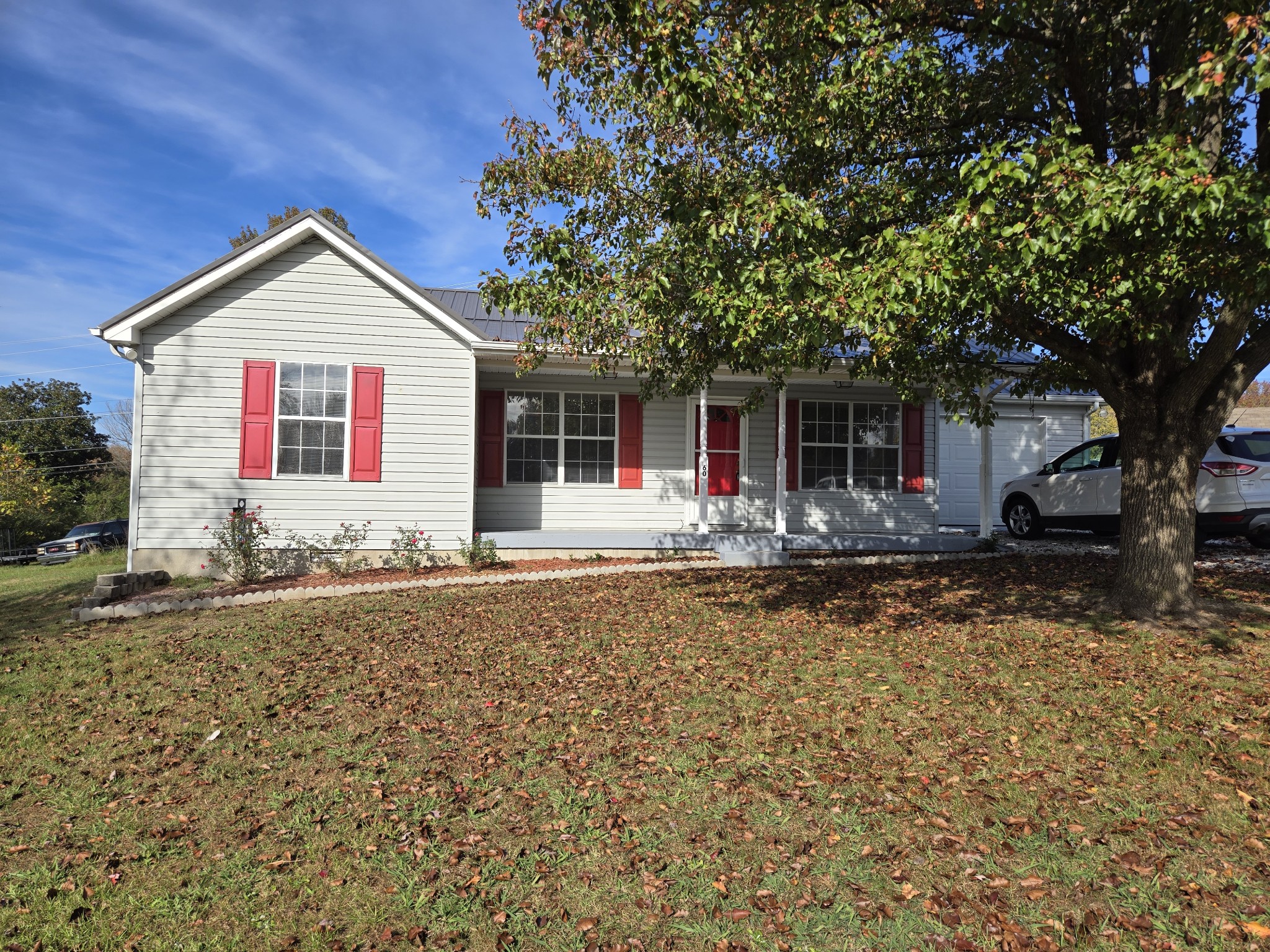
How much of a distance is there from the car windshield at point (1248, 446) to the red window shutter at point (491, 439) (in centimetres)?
1035

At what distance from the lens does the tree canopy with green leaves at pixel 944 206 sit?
15.8ft

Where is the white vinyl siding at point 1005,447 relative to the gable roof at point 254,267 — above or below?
below

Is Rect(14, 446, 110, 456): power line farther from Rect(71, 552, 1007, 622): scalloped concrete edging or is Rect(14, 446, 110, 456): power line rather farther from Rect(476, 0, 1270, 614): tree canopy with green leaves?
Rect(476, 0, 1270, 614): tree canopy with green leaves

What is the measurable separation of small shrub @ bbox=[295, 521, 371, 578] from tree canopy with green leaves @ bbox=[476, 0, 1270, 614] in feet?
16.2

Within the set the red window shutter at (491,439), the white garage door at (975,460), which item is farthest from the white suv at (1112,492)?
the red window shutter at (491,439)

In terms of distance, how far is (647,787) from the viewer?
13.5 feet

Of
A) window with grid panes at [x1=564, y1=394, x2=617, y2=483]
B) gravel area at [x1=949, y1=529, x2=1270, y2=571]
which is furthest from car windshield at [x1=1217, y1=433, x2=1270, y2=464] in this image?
window with grid panes at [x1=564, y1=394, x2=617, y2=483]

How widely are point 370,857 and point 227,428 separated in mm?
9126

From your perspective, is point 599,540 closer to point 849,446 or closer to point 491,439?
point 491,439

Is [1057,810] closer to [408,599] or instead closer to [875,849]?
[875,849]

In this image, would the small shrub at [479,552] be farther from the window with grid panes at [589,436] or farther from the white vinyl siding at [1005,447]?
the white vinyl siding at [1005,447]

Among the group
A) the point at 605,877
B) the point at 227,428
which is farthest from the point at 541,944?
the point at 227,428

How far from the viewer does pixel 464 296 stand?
15.8 meters

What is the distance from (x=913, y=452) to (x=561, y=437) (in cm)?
653
